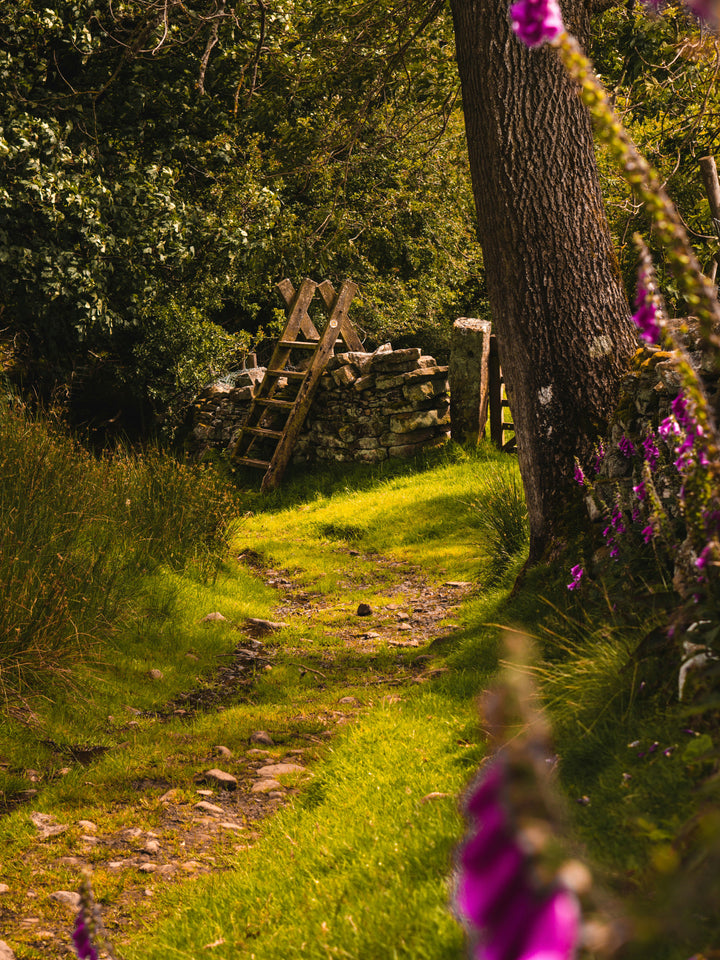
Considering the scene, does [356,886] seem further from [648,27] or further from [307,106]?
[307,106]

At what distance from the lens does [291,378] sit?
1344 cm

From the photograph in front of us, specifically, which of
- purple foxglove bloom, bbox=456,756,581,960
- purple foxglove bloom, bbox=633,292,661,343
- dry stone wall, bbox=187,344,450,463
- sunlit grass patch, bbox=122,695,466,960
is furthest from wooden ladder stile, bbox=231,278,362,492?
purple foxglove bloom, bbox=456,756,581,960

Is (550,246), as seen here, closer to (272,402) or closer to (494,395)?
(494,395)

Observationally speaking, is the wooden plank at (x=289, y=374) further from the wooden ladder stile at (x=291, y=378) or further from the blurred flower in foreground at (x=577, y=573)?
the blurred flower in foreground at (x=577, y=573)

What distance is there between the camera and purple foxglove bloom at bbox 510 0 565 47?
5.16 ft

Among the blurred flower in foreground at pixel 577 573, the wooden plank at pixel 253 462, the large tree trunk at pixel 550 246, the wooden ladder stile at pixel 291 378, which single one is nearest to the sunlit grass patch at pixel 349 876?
the blurred flower in foreground at pixel 577 573

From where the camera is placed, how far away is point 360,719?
5.02 m

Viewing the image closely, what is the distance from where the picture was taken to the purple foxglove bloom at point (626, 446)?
500cm

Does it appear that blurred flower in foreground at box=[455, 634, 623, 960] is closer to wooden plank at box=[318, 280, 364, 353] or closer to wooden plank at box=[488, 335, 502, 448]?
wooden plank at box=[488, 335, 502, 448]

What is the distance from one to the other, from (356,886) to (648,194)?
2604mm

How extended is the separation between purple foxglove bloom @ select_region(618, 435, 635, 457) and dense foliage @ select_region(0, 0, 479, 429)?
16.2 feet

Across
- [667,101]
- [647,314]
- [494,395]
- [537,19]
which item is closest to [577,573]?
[647,314]

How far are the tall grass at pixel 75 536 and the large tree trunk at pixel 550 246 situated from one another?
328 cm

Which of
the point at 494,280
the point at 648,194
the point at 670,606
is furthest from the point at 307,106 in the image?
the point at 648,194
